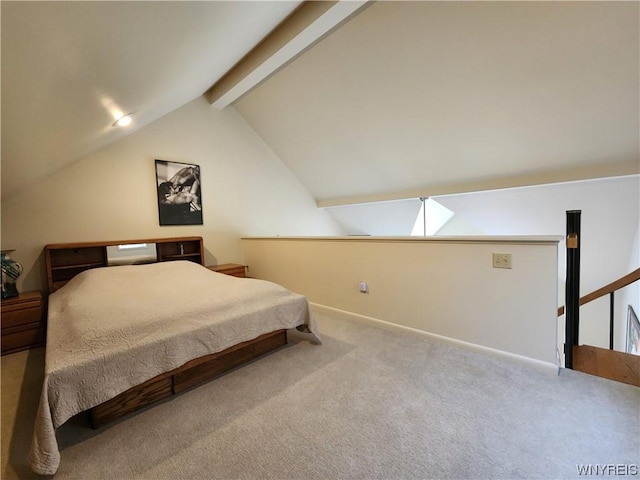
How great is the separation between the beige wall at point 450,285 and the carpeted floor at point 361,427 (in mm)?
273

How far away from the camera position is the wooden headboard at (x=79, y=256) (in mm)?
2963

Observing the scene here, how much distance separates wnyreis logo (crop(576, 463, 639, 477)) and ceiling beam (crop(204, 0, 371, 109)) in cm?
295

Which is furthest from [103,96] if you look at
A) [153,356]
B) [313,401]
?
[313,401]

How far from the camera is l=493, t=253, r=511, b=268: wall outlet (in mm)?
2042

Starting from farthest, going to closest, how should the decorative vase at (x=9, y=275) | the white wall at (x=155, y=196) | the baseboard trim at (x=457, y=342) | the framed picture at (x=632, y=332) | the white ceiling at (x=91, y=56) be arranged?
the framed picture at (x=632, y=332)
the white wall at (x=155, y=196)
the decorative vase at (x=9, y=275)
the baseboard trim at (x=457, y=342)
the white ceiling at (x=91, y=56)

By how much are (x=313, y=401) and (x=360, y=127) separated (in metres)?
3.20

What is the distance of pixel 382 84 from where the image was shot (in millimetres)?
3035

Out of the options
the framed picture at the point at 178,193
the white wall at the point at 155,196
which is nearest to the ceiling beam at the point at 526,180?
the white wall at the point at 155,196

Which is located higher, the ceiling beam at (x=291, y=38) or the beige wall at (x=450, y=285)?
the ceiling beam at (x=291, y=38)

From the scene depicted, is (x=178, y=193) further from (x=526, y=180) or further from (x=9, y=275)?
(x=526, y=180)

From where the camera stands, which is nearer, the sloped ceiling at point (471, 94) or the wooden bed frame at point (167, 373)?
the wooden bed frame at point (167, 373)

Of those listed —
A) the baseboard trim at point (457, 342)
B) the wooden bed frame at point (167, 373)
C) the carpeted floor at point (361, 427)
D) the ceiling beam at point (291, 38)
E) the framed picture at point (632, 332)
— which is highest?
the ceiling beam at point (291, 38)

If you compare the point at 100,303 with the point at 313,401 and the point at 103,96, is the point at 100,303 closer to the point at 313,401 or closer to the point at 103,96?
the point at 103,96

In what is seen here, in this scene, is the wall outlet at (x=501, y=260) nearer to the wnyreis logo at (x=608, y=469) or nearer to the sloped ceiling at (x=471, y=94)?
the wnyreis logo at (x=608, y=469)
